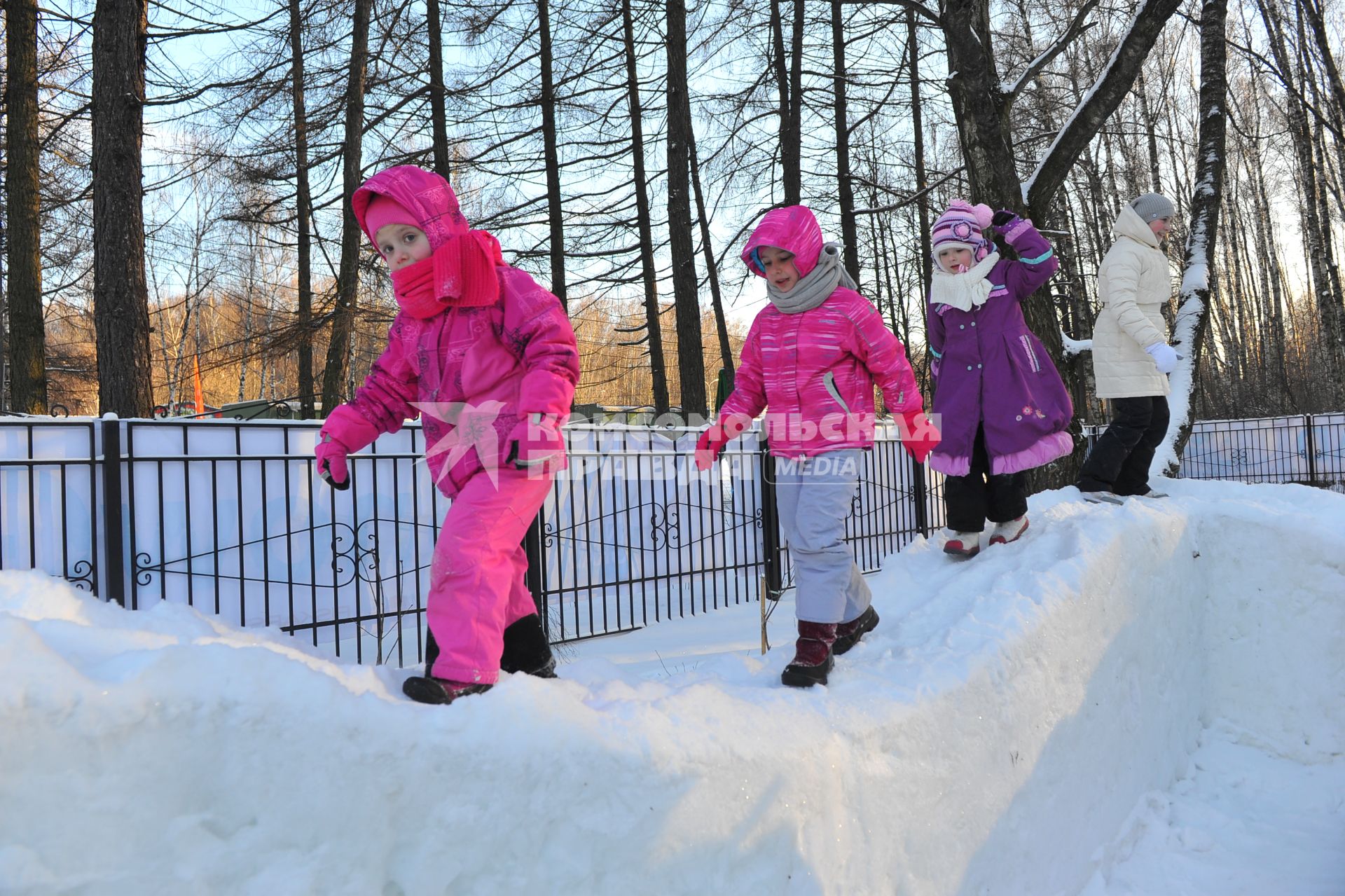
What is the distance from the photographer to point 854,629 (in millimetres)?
2904

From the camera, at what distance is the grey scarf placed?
2.81 metres

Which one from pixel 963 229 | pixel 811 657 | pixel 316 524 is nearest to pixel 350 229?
pixel 316 524

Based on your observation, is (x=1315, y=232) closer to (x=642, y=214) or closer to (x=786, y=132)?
(x=786, y=132)

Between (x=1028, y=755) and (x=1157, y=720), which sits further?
(x=1157, y=720)

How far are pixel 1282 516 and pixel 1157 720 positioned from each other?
1517 millimetres


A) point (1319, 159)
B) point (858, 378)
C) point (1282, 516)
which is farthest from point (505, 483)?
point (1319, 159)

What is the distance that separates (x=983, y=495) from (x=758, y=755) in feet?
7.42

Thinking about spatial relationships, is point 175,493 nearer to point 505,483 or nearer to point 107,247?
point 107,247

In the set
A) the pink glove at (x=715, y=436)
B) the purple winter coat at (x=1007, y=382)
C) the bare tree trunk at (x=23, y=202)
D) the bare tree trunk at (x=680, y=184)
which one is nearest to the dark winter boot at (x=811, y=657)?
the pink glove at (x=715, y=436)

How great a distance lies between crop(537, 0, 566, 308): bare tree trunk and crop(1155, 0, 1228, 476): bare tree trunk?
8405 millimetres

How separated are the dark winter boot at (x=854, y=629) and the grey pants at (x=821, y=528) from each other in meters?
0.19

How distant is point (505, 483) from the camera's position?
215cm

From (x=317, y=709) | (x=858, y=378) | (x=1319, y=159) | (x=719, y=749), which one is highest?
(x=1319, y=159)

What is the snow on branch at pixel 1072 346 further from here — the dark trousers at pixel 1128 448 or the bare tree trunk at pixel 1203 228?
the dark trousers at pixel 1128 448
